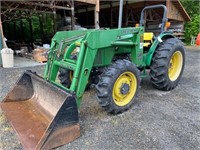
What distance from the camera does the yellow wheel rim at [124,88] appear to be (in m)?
2.67

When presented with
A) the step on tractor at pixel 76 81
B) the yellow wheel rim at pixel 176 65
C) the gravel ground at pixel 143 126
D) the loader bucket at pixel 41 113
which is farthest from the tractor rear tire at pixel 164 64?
the loader bucket at pixel 41 113

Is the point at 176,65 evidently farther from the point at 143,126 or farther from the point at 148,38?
the point at 143,126

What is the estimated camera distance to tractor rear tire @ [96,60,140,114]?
2.42 metres

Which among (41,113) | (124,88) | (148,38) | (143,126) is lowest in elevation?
(143,126)

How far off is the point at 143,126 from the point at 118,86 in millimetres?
654

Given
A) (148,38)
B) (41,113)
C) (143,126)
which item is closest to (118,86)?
(143,126)

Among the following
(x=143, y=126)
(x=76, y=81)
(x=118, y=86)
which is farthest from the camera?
(x=118, y=86)

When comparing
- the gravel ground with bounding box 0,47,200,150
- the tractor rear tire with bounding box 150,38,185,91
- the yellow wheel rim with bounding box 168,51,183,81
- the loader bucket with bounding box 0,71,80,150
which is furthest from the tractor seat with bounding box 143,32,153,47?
the loader bucket with bounding box 0,71,80,150

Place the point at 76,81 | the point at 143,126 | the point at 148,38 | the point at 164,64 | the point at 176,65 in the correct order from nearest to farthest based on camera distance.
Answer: the point at 76,81
the point at 143,126
the point at 164,64
the point at 148,38
the point at 176,65

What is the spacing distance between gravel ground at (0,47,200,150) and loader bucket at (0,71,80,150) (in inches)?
5.4

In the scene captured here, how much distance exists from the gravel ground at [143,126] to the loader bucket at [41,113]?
138 millimetres

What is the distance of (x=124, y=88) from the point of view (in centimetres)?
271

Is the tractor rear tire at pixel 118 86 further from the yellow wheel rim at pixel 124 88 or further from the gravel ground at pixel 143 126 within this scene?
the gravel ground at pixel 143 126

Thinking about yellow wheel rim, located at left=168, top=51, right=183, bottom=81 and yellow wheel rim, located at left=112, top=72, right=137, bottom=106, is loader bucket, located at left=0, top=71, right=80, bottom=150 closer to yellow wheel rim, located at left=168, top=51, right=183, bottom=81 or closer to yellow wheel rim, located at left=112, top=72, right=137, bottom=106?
yellow wheel rim, located at left=112, top=72, right=137, bottom=106
